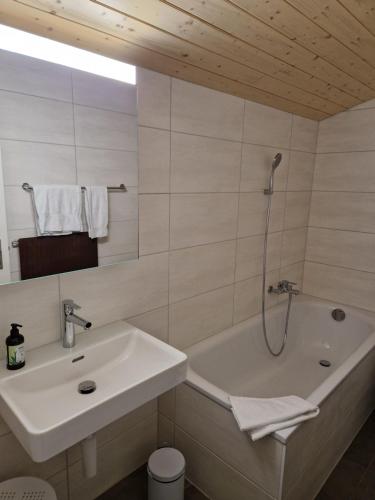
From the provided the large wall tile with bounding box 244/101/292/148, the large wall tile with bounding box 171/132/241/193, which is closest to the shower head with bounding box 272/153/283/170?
the large wall tile with bounding box 244/101/292/148

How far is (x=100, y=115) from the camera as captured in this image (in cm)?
144

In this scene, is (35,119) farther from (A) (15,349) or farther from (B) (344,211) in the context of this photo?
(B) (344,211)

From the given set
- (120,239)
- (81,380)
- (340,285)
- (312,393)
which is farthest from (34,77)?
(340,285)

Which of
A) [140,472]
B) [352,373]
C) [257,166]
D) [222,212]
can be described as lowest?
[140,472]

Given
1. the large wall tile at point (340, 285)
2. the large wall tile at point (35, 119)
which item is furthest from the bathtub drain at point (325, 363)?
the large wall tile at point (35, 119)

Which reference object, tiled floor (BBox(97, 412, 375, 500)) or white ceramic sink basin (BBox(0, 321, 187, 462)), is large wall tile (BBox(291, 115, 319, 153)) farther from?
tiled floor (BBox(97, 412, 375, 500))

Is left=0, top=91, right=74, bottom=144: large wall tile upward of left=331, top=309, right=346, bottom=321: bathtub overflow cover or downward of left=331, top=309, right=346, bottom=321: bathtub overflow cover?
upward

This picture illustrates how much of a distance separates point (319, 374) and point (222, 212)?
1470 millimetres

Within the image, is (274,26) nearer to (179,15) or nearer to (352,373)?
(179,15)

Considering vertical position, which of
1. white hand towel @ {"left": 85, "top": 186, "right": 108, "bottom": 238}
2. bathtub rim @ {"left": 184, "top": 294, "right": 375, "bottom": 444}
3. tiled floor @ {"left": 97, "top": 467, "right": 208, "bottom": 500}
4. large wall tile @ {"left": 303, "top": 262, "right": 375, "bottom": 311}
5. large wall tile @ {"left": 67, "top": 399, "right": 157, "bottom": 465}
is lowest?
tiled floor @ {"left": 97, "top": 467, "right": 208, "bottom": 500}

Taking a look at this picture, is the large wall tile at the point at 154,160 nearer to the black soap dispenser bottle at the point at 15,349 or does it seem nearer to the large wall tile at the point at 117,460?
the black soap dispenser bottle at the point at 15,349

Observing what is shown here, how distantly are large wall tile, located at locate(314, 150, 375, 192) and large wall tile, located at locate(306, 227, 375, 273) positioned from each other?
1.18 feet

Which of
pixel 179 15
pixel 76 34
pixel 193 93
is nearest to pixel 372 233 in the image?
pixel 193 93

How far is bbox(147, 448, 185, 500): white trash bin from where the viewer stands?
157 cm
